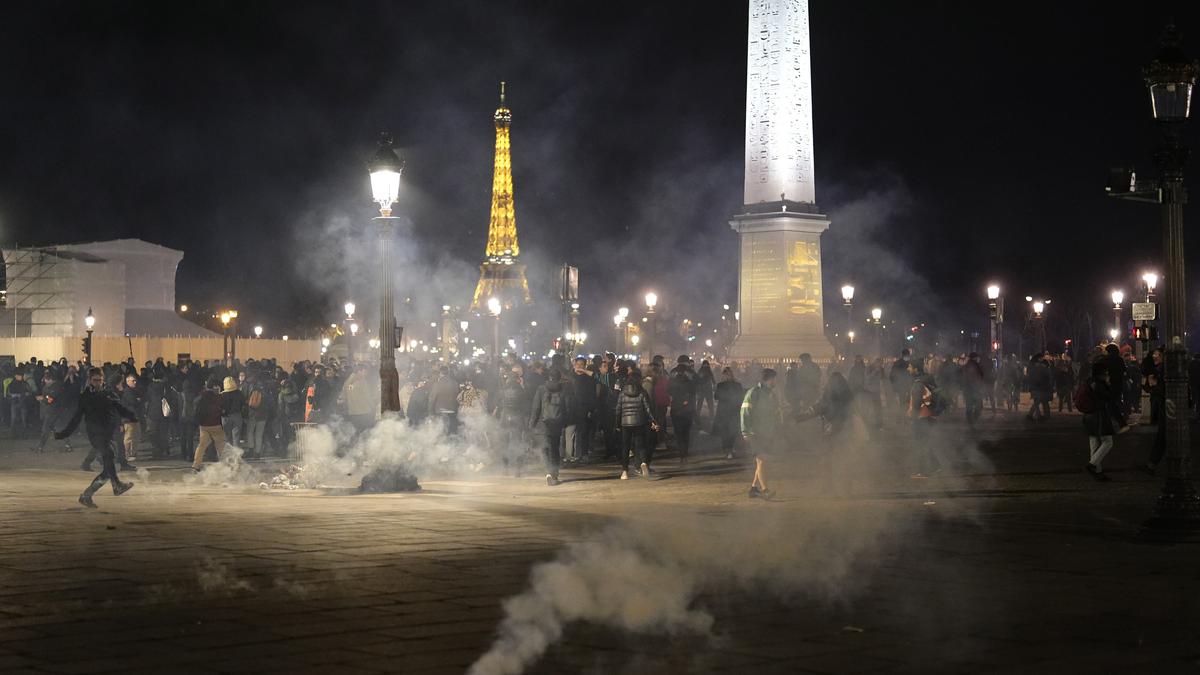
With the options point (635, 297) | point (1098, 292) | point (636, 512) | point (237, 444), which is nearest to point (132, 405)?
point (237, 444)

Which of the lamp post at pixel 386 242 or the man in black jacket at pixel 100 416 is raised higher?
the lamp post at pixel 386 242

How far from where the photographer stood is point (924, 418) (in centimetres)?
1859

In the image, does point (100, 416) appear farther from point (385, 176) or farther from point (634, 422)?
point (634, 422)

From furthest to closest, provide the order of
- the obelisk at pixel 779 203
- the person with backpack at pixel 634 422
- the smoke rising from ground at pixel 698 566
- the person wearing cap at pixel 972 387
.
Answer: the obelisk at pixel 779 203
the person wearing cap at pixel 972 387
the person with backpack at pixel 634 422
the smoke rising from ground at pixel 698 566

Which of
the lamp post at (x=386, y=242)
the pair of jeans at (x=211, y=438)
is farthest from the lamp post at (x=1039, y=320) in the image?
the lamp post at (x=386, y=242)

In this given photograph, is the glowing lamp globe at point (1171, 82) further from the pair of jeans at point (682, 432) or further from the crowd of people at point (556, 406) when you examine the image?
the pair of jeans at point (682, 432)

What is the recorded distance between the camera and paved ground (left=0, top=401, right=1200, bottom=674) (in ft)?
24.7

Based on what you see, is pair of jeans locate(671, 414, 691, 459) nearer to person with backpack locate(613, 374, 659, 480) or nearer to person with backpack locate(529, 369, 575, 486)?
person with backpack locate(613, 374, 659, 480)

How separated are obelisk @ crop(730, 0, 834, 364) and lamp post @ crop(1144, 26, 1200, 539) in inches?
987

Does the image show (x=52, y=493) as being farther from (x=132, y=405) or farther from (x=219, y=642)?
(x=219, y=642)


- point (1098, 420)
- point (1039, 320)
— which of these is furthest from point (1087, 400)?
point (1039, 320)

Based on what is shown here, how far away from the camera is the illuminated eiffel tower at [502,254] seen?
134500 mm

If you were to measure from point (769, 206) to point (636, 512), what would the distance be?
84.2 ft

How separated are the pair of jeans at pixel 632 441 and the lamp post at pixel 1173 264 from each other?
798 centimetres
